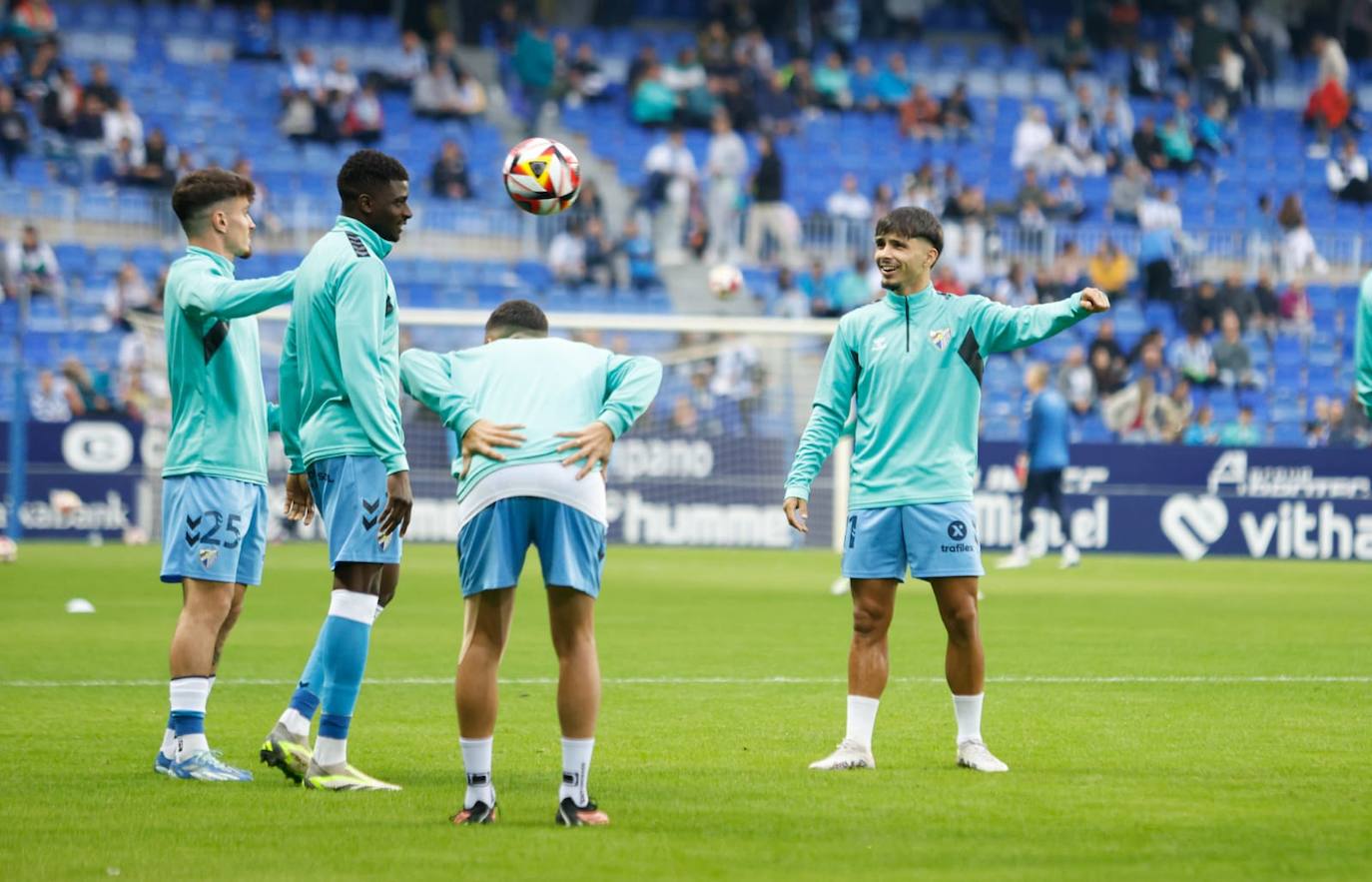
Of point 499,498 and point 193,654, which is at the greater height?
point 499,498

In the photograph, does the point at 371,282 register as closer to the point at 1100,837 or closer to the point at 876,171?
the point at 1100,837

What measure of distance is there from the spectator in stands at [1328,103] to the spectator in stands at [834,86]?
328 inches

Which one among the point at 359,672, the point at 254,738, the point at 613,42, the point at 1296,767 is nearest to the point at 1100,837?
the point at 1296,767

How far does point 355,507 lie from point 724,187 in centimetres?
2416

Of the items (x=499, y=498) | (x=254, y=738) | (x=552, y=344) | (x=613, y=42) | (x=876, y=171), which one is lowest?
(x=254, y=738)

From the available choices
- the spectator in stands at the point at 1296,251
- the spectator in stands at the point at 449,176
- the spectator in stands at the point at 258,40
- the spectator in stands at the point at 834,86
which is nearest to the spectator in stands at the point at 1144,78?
the spectator in stands at the point at 1296,251

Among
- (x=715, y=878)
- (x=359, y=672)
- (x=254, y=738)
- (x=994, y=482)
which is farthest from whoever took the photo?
(x=994, y=482)

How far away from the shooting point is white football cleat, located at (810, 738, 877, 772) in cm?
763

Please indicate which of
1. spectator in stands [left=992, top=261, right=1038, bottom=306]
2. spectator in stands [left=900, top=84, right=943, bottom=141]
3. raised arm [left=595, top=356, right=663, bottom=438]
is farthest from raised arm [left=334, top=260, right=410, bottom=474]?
spectator in stands [left=900, top=84, right=943, bottom=141]

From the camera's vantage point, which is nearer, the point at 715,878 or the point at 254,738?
the point at 715,878

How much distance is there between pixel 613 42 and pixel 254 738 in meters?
27.4

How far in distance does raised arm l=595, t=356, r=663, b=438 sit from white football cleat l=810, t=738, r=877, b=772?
6.26ft

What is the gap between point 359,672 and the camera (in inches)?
278

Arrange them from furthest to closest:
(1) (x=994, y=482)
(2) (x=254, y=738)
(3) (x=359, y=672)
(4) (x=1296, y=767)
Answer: (1) (x=994, y=482) → (2) (x=254, y=738) → (4) (x=1296, y=767) → (3) (x=359, y=672)
